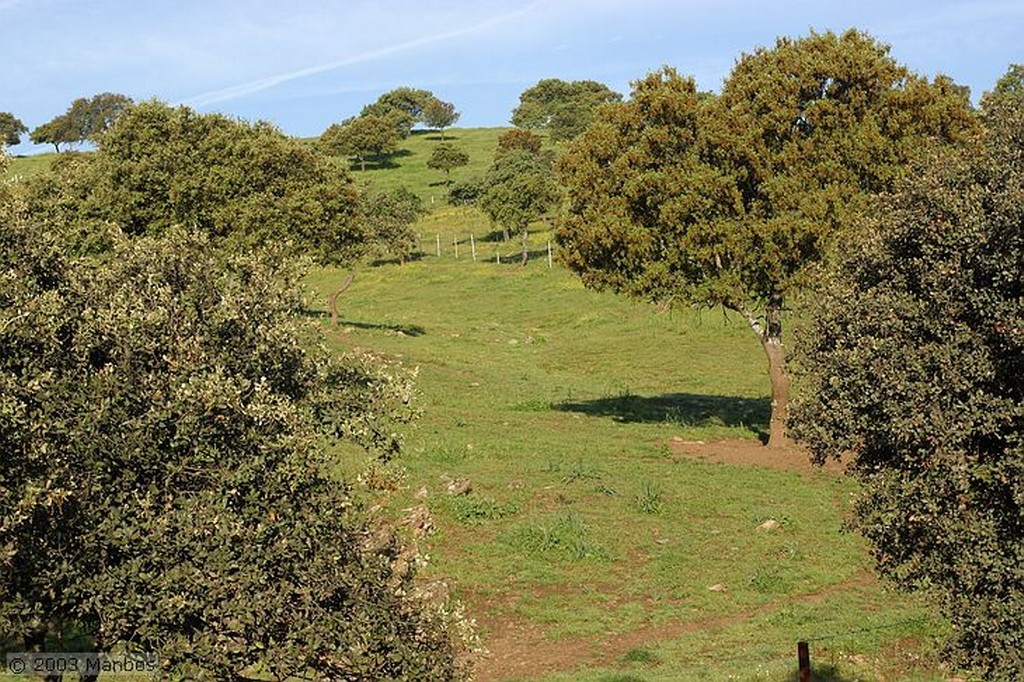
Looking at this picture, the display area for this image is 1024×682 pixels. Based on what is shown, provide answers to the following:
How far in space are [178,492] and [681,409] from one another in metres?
40.0

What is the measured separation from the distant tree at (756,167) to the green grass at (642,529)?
6835 millimetres

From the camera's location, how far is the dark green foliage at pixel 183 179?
179 ft

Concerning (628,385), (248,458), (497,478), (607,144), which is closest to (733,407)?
(628,385)

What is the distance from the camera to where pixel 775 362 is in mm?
44281

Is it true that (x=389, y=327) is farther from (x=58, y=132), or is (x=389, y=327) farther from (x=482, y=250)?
(x=58, y=132)

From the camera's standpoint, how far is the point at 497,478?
121ft

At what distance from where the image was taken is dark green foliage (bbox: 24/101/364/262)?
54.5 metres

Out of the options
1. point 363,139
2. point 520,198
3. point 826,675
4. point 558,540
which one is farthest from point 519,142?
point 826,675

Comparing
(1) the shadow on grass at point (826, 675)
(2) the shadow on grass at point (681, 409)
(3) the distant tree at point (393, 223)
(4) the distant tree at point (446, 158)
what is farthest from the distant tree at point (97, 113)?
(1) the shadow on grass at point (826, 675)

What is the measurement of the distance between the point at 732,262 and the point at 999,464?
87.6 ft

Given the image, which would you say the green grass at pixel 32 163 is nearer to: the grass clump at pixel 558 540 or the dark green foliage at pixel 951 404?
the grass clump at pixel 558 540

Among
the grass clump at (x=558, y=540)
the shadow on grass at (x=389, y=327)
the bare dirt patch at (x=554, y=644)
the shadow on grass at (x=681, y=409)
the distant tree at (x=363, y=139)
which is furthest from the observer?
the distant tree at (x=363, y=139)

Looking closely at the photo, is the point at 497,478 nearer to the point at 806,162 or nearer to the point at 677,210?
the point at 677,210

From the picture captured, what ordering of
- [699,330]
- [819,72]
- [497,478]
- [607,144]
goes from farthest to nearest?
[699,330] < [607,144] < [819,72] < [497,478]
